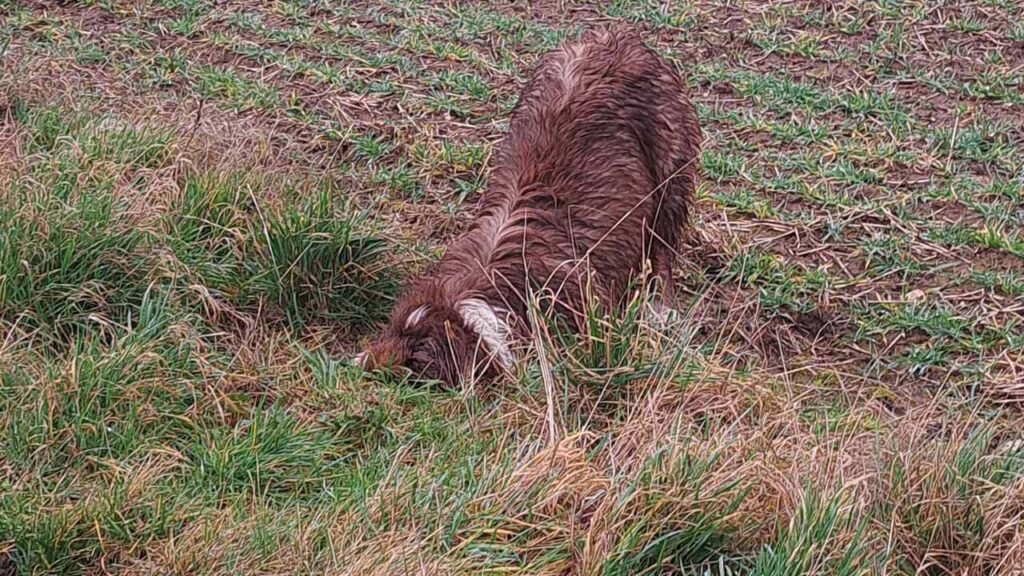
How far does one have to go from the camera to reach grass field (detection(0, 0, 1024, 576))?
3.81 meters

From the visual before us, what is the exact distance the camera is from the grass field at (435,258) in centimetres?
381

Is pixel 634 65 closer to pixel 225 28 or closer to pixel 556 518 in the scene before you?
pixel 556 518

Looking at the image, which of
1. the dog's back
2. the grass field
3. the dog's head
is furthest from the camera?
the dog's back

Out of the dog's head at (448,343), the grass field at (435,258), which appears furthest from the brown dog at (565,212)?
the grass field at (435,258)

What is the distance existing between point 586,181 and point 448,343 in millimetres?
1007

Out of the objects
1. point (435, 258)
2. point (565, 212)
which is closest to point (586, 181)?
point (565, 212)

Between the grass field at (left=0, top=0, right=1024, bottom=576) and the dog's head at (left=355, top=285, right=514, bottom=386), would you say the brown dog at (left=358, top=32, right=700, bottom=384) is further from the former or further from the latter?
the grass field at (left=0, top=0, right=1024, bottom=576)

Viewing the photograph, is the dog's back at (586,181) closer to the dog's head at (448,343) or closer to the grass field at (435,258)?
the dog's head at (448,343)

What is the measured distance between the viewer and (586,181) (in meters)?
5.30

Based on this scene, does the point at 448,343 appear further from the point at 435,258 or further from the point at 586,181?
the point at 435,258

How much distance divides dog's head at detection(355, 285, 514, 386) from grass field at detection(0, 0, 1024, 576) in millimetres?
112

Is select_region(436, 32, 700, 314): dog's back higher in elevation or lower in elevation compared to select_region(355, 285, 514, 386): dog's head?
higher

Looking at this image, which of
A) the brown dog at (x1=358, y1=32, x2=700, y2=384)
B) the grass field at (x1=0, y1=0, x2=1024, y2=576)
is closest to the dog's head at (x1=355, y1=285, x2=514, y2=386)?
the brown dog at (x1=358, y1=32, x2=700, y2=384)

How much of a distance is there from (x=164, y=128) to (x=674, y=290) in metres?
2.63
